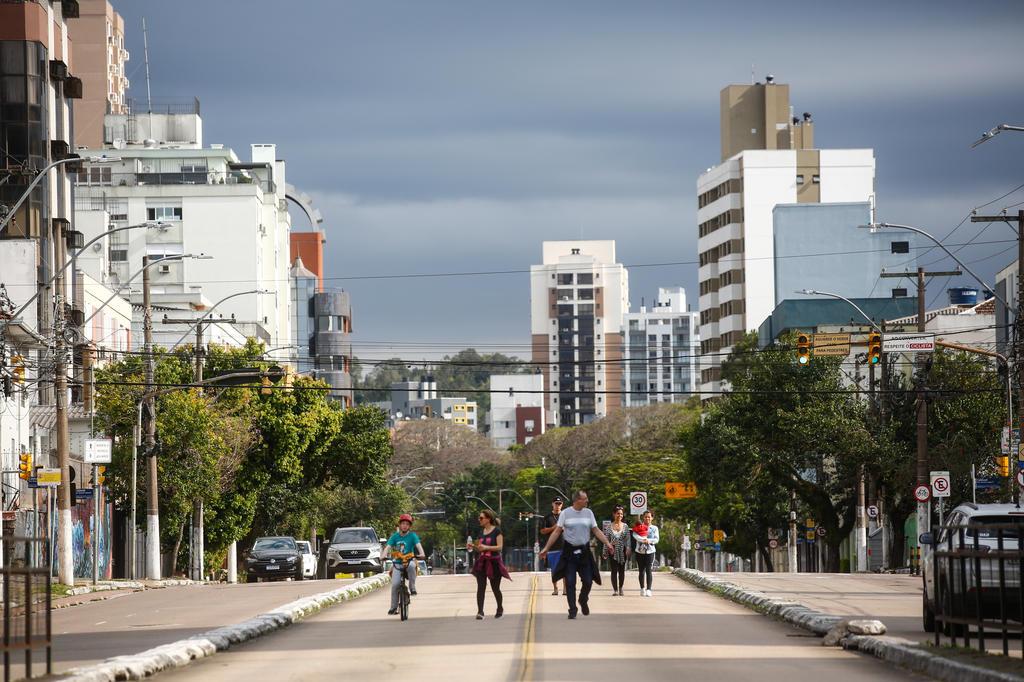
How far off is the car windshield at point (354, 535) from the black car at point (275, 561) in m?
1.78

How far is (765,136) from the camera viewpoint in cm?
13338

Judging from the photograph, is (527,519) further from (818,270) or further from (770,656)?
(770,656)

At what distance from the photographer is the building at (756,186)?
12988 centimetres

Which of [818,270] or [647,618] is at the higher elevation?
[818,270]

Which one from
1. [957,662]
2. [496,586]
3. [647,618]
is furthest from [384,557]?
[957,662]

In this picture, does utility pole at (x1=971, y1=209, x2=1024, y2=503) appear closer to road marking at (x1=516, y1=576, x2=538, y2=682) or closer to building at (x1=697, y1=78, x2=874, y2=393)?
road marking at (x1=516, y1=576, x2=538, y2=682)

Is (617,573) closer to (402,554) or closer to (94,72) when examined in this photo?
(402,554)

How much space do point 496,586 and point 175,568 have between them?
127ft

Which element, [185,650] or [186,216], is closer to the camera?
[185,650]

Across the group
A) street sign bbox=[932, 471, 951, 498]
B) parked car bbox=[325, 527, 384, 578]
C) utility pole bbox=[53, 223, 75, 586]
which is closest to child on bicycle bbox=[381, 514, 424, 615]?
utility pole bbox=[53, 223, 75, 586]

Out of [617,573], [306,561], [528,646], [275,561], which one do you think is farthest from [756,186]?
[528,646]

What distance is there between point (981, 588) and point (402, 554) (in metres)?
11.7

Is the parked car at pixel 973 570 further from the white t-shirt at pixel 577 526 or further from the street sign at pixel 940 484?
the street sign at pixel 940 484

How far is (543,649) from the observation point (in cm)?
1988
